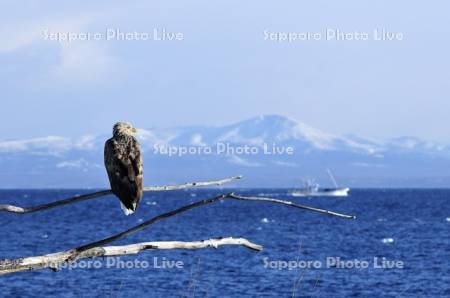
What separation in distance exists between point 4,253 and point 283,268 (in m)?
22.9

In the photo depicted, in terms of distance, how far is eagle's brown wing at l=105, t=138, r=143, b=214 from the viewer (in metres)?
11.5

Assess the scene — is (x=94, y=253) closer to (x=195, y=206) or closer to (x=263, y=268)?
(x=195, y=206)

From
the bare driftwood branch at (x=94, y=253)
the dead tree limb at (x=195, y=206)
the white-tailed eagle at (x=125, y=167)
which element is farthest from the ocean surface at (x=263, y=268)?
the dead tree limb at (x=195, y=206)

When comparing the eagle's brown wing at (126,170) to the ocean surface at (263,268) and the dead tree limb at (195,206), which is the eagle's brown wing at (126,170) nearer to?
the dead tree limb at (195,206)

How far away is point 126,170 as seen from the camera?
11.6 meters

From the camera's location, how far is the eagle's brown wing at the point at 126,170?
37.8 feet

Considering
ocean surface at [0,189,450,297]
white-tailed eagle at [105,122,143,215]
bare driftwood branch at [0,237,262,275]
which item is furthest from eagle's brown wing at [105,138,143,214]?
ocean surface at [0,189,450,297]

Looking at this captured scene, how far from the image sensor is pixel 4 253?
6631 centimetres

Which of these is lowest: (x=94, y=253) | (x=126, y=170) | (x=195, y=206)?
(x=94, y=253)

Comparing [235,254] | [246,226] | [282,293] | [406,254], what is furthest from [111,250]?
[246,226]

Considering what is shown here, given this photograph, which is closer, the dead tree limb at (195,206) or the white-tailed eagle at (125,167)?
the dead tree limb at (195,206)

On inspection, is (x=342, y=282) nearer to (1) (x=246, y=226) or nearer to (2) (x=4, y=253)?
(2) (x=4, y=253)

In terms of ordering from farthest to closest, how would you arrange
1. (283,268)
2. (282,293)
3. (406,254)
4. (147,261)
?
1. (406,254)
2. (147,261)
3. (283,268)
4. (282,293)

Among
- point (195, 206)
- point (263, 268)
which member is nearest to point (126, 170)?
point (195, 206)
